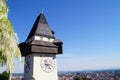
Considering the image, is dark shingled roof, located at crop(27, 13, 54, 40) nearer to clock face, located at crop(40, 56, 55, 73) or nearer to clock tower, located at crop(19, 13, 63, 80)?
clock tower, located at crop(19, 13, 63, 80)

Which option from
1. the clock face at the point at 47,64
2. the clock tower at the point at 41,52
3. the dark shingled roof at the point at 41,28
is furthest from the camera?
the dark shingled roof at the point at 41,28

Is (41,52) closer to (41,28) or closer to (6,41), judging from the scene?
(41,28)

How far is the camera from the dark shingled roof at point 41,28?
28316mm

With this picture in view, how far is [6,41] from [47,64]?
68.1 ft

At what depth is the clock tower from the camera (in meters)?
25.7

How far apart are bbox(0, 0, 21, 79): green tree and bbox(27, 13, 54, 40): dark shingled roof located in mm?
20888

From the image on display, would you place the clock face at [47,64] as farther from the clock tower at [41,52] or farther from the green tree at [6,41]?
the green tree at [6,41]

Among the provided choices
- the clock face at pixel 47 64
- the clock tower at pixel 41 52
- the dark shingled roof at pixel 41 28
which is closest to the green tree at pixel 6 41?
the clock tower at pixel 41 52

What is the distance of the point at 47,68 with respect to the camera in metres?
26.9

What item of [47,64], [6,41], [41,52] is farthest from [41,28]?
[6,41]

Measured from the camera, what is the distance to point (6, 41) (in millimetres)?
6348

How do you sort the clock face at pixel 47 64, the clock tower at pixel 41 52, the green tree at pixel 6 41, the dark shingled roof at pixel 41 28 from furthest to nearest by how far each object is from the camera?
1. the dark shingled roof at pixel 41 28
2. the clock face at pixel 47 64
3. the clock tower at pixel 41 52
4. the green tree at pixel 6 41

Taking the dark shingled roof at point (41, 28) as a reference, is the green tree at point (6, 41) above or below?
below

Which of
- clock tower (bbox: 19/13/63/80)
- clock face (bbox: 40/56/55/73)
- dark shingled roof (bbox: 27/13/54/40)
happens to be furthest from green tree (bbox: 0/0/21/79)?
dark shingled roof (bbox: 27/13/54/40)
